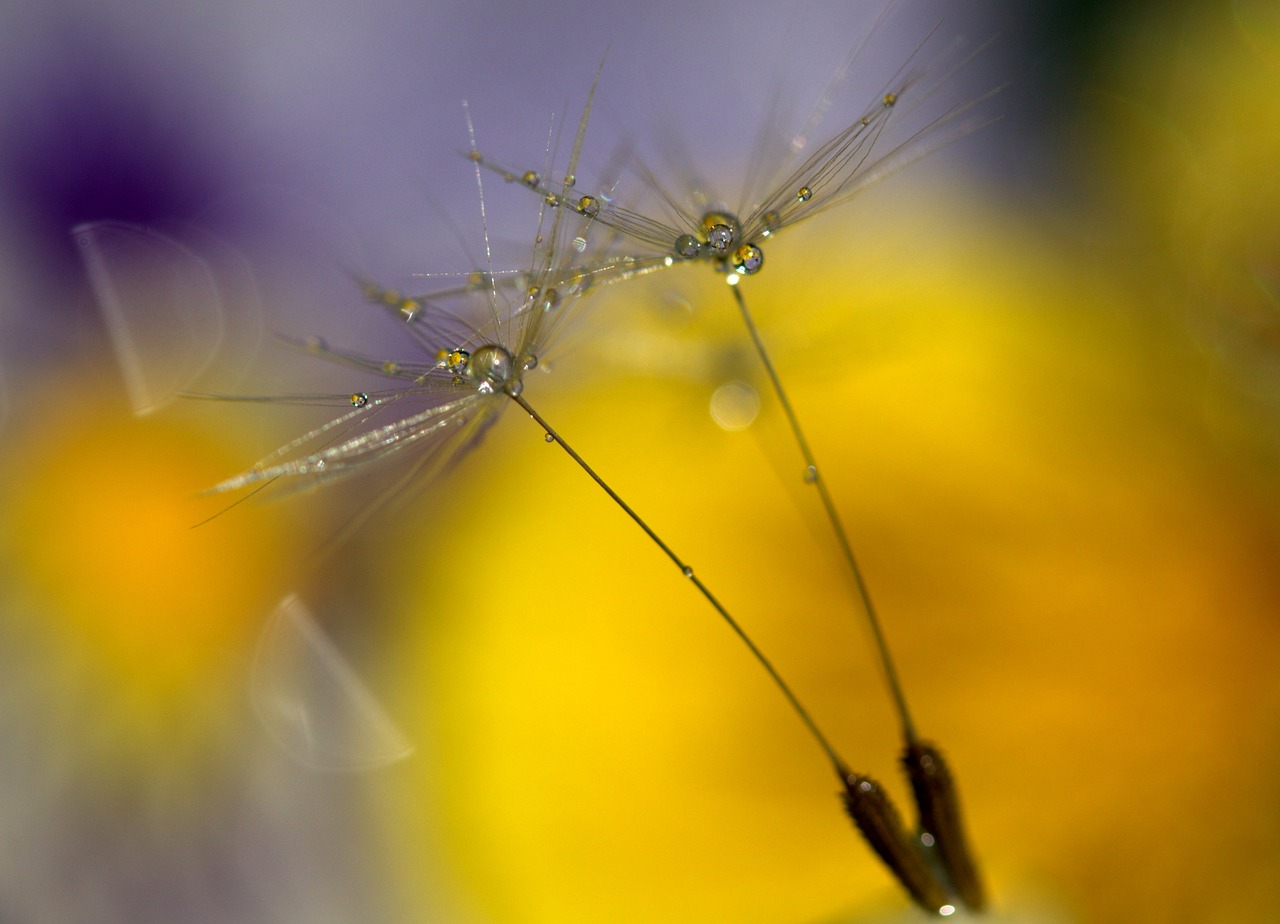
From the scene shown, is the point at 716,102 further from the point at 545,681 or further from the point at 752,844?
the point at 752,844

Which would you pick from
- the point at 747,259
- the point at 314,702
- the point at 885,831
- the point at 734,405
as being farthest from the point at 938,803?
the point at 314,702

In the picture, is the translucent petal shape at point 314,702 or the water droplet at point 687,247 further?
the translucent petal shape at point 314,702

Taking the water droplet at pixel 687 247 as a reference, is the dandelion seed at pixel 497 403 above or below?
below

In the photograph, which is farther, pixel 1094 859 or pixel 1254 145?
pixel 1254 145

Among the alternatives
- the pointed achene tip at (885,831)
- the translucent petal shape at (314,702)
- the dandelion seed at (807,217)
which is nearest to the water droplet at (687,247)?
the dandelion seed at (807,217)

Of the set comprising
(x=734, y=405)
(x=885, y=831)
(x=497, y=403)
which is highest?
(x=734, y=405)

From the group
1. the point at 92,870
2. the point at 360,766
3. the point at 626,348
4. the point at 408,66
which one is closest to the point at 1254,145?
the point at 626,348

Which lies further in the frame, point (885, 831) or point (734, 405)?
point (734, 405)

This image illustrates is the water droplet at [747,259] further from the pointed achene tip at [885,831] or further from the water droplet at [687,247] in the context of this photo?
the pointed achene tip at [885,831]

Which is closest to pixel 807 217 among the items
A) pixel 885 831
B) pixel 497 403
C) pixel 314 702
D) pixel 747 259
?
pixel 747 259

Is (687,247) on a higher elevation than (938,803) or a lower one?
higher

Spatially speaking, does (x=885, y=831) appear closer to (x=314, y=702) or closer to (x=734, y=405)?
(x=734, y=405)
